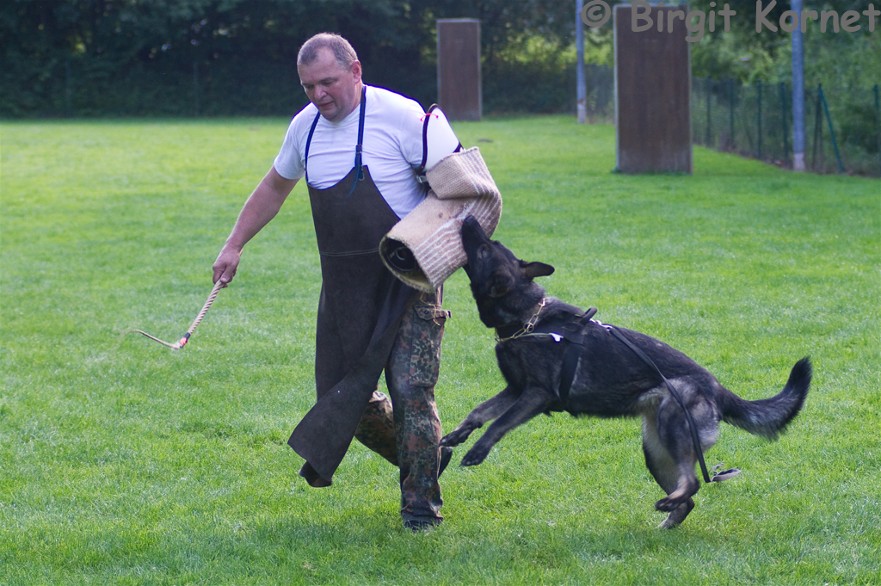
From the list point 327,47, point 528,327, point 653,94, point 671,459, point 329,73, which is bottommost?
point 671,459

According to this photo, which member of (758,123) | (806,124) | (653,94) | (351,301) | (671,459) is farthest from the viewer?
(758,123)

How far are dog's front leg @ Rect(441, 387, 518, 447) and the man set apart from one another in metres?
0.15

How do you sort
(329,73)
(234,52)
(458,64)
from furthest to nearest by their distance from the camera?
(234,52) → (458,64) → (329,73)

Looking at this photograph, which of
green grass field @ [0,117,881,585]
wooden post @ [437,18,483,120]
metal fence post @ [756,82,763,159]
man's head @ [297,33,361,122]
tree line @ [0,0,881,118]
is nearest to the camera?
man's head @ [297,33,361,122]

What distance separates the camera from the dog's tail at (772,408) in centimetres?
473

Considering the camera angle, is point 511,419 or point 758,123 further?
point 758,123

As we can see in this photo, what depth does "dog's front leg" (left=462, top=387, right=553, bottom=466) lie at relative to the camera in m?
4.55

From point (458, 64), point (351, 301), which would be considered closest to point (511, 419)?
point (351, 301)

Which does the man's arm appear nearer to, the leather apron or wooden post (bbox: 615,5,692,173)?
the leather apron

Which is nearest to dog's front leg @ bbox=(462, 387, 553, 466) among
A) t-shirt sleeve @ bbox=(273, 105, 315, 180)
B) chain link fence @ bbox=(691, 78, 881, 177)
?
t-shirt sleeve @ bbox=(273, 105, 315, 180)

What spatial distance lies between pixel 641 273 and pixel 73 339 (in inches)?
205

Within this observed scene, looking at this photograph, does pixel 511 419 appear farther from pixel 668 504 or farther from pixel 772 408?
pixel 772 408

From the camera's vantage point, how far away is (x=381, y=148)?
4629 millimetres

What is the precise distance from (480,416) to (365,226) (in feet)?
3.12
